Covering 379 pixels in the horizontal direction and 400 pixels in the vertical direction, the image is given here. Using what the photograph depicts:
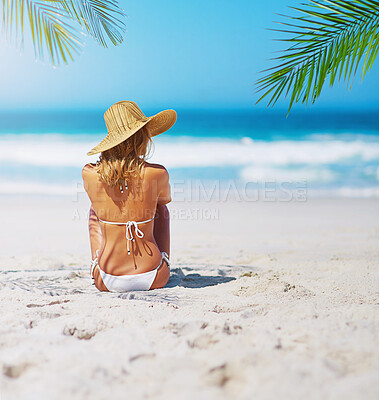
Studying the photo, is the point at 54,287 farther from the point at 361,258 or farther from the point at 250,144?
the point at 250,144

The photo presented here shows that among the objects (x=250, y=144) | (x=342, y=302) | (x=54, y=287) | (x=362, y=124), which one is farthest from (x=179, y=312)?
(x=362, y=124)

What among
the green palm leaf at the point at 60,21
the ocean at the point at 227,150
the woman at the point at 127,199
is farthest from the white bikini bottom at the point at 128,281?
the ocean at the point at 227,150

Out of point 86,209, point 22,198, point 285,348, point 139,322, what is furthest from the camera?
point 22,198

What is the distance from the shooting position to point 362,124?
63.8 feet

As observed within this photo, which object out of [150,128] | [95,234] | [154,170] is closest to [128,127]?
[150,128]

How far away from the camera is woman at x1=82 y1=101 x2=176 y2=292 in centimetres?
248

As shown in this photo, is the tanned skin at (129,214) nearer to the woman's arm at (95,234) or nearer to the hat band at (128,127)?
the woman's arm at (95,234)

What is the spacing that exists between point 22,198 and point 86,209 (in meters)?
1.57

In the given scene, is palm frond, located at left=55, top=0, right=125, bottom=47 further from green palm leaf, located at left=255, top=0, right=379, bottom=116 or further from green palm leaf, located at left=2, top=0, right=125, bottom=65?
green palm leaf, located at left=255, top=0, right=379, bottom=116

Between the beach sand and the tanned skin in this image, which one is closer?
the beach sand

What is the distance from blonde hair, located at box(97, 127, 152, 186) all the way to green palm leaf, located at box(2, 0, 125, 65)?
723mm

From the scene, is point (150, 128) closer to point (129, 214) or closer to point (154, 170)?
point (154, 170)

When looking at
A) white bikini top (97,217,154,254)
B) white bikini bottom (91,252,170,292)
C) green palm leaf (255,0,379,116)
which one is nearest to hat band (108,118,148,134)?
white bikini top (97,217,154,254)

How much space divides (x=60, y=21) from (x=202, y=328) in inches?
94.7
